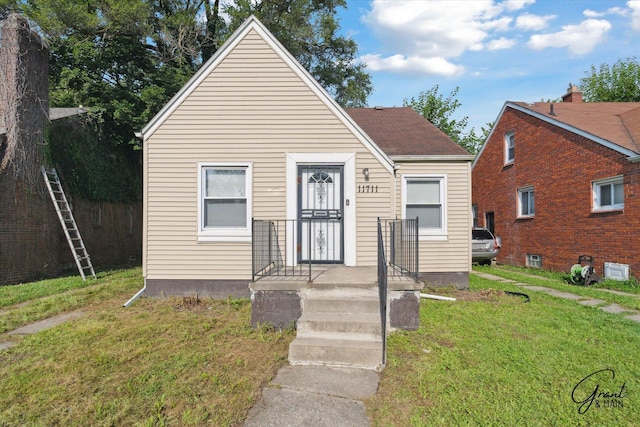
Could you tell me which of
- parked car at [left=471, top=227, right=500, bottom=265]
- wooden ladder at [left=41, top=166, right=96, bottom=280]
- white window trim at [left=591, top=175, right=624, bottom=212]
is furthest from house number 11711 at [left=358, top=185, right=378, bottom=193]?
parked car at [left=471, top=227, right=500, bottom=265]

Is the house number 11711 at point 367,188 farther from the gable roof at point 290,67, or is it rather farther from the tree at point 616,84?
the tree at point 616,84

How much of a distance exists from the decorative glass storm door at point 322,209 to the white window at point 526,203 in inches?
373

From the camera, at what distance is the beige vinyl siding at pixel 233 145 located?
7551mm

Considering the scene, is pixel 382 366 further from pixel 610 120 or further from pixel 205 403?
pixel 610 120

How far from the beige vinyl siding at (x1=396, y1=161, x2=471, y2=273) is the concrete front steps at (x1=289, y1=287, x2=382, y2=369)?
3632 millimetres

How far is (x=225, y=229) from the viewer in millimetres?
7582

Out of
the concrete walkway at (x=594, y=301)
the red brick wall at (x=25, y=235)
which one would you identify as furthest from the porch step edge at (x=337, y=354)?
the red brick wall at (x=25, y=235)

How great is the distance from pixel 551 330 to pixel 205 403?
486 centimetres

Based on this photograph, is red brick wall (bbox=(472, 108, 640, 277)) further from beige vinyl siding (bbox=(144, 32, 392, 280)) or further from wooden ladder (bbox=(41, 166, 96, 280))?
wooden ladder (bbox=(41, 166, 96, 280))

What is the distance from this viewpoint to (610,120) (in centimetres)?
1209

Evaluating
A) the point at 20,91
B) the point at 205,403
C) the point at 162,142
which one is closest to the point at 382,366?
the point at 205,403

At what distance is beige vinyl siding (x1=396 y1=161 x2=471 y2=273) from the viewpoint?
859 centimetres

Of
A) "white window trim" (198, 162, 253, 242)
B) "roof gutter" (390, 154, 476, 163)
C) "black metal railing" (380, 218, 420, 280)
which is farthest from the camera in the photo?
"roof gutter" (390, 154, 476, 163)

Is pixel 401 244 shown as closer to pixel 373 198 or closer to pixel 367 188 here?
pixel 373 198
